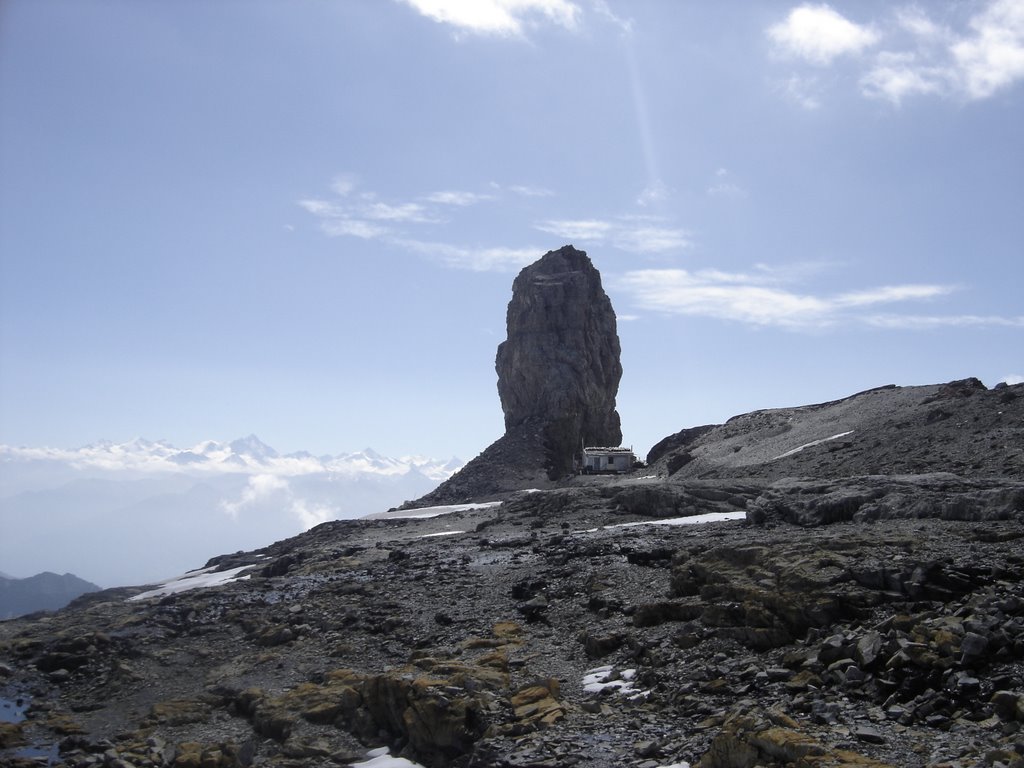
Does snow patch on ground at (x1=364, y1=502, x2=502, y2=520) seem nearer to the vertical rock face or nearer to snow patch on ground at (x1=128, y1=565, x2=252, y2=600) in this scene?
snow patch on ground at (x1=128, y1=565, x2=252, y2=600)

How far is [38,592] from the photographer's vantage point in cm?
16025

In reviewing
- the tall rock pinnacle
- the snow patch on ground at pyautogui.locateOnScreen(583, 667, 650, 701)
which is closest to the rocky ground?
the snow patch on ground at pyautogui.locateOnScreen(583, 667, 650, 701)

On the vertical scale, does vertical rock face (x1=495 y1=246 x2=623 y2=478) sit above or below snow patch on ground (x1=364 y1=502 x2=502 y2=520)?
above

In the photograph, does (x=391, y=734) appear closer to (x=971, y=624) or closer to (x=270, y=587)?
(x=971, y=624)

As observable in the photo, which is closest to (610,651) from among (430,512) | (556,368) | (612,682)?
(612,682)

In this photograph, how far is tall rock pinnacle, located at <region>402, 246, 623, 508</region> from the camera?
245ft

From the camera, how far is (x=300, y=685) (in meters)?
18.8

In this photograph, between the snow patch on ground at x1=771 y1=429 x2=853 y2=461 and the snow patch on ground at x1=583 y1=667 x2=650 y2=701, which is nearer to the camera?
the snow patch on ground at x1=583 y1=667 x2=650 y2=701

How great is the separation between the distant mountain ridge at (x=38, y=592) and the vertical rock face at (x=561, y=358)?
86380 millimetres

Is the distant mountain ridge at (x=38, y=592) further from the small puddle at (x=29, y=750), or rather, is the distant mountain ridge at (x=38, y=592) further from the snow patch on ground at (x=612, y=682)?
the snow patch on ground at (x=612, y=682)

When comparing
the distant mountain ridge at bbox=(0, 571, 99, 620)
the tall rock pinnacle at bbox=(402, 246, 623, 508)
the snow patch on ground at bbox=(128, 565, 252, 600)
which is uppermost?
the tall rock pinnacle at bbox=(402, 246, 623, 508)

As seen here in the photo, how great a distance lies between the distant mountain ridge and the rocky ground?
119 m

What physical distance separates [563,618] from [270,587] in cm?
1217

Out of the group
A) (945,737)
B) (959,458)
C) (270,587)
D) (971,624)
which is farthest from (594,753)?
(959,458)
